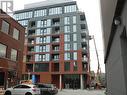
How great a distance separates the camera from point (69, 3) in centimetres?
Answer: 8312

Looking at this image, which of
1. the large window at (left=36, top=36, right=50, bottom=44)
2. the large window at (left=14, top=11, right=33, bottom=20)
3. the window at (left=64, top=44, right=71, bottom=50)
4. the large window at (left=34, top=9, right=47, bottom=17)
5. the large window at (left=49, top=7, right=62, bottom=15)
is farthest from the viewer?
the large window at (left=14, top=11, right=33, bottom=20)

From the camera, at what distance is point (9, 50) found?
34250 millimetres

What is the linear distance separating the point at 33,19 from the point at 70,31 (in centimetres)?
1638

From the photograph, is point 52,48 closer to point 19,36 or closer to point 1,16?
point 19,36

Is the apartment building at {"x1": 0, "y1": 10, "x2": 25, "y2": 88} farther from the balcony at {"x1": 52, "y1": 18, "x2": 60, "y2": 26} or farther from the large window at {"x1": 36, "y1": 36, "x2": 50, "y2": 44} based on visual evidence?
the balcony at {"x1": 52, "y1": 18, "x2": 60, "y2": 26}

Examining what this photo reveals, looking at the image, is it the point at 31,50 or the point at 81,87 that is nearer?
the point at 81,87

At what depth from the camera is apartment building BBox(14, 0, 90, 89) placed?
250 ft

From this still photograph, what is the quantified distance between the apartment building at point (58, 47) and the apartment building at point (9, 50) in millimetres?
38207

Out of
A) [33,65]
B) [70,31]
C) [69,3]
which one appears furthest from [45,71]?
[69,3]

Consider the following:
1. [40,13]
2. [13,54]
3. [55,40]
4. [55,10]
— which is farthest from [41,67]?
[13,54]

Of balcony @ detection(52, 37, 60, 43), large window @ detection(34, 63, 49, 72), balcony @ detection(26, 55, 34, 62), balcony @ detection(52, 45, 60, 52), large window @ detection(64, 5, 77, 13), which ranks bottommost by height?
large window @ detection(34, 63, 49, 72)

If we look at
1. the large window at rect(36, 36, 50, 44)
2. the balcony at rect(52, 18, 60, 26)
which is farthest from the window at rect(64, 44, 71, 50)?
the balcony at rect(52, 18, 60, 26)

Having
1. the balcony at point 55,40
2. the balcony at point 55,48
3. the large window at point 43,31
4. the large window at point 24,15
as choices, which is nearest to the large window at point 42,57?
the balcony at point 55,48

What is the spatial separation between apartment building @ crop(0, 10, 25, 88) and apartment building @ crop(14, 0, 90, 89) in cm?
3821
